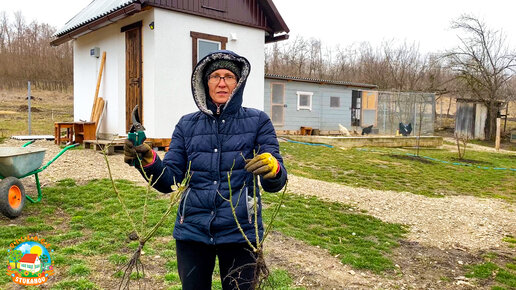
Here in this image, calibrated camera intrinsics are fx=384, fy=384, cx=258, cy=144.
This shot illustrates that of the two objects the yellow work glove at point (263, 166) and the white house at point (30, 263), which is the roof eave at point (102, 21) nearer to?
the white house at point (30, 263)

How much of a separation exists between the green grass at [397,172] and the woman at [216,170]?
7.34 meters

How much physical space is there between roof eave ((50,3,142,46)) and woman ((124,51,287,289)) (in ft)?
24.3

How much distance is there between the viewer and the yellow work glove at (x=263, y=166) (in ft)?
5.72

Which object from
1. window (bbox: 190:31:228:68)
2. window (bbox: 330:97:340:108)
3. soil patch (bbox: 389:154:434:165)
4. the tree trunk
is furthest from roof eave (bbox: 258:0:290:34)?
the tree trunk

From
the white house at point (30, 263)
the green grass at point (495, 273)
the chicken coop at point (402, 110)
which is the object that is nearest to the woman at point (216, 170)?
the white house at point (30, 263)

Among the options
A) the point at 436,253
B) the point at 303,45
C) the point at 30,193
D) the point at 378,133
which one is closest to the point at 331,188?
the point at 436,253

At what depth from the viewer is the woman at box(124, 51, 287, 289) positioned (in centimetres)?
194

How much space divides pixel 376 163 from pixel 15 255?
10.5 m

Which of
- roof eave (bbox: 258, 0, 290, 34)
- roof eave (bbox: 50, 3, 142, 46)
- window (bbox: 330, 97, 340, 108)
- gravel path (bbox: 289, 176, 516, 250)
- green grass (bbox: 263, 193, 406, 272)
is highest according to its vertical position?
roof eave (bbox: 258, 0, 290, 34)

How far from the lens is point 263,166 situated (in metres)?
1.74

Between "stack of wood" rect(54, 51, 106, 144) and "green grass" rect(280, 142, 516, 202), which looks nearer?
"green grass" rect(280, 142, 516, 202)

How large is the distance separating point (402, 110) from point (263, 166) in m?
18.5

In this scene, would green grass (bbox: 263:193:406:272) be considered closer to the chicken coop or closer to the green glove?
the green glove

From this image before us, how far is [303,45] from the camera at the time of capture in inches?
1519
